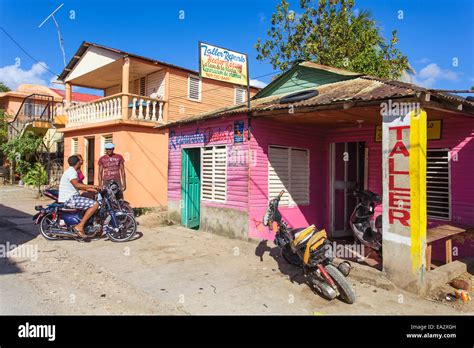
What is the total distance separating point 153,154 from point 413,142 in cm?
977

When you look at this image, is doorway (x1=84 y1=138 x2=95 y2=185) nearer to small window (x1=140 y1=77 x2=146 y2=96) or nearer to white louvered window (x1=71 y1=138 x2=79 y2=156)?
white louvered window (x1=71 y1=138 x2=79 y2=156)

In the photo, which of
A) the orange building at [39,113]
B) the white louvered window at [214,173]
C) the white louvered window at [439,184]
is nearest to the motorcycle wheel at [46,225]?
the white louvered window at [214,173]

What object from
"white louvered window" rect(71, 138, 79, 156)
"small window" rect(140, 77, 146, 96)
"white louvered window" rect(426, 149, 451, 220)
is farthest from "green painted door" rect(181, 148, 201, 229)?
"white louvered window" rect(71, 138, 79, 156)

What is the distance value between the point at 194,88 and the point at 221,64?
6746 mm

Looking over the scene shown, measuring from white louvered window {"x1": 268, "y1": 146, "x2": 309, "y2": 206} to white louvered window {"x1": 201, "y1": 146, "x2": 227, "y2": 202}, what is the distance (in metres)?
1.15

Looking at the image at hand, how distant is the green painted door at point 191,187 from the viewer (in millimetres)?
9469

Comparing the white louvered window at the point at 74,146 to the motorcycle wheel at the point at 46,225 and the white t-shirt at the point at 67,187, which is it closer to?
the motorcycle wheel at the point at 46,225

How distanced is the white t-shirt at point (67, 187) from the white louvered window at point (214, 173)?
309 cm

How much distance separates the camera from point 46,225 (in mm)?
7254

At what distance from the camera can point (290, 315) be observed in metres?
3.94

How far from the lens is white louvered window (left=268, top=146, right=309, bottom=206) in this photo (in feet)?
26.0

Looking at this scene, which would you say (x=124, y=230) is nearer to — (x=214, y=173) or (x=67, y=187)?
(x=67, y=187)

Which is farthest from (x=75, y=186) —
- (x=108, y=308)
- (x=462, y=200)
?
(x=462, y=200)
